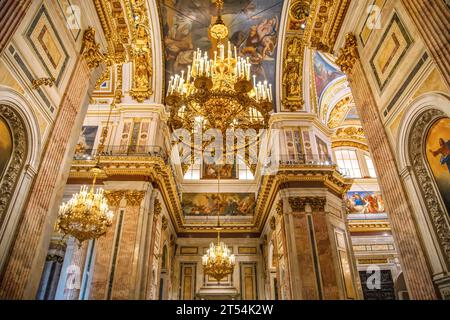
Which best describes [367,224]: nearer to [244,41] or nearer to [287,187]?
[287,187]

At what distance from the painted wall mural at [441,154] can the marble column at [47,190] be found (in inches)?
243

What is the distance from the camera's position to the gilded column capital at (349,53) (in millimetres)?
6648

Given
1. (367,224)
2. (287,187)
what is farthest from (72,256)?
(367,224)

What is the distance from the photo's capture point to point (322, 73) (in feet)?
45.6

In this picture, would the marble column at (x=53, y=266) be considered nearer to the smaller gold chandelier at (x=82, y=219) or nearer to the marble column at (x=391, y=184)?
the smaller gold chandelier at (x=82, y=219)

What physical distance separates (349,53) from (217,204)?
1284 cm

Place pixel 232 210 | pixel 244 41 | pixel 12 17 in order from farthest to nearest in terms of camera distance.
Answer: pixel 232 210
pixel 244 41
pixel 12 17

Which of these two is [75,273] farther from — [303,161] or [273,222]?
[303,161]

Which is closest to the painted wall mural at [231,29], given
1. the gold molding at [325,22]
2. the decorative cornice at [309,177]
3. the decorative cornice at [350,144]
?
the decorative cornice at [309,177]

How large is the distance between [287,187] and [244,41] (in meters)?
6.49

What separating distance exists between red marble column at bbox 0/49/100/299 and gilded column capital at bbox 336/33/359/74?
222 inches

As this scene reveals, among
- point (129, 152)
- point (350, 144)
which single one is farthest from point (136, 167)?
point (350, 144)
